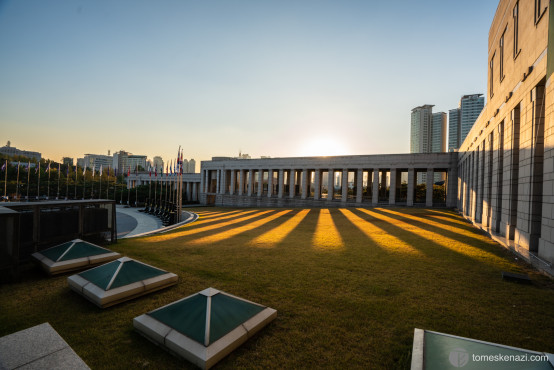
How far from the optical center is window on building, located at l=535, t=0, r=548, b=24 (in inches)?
484

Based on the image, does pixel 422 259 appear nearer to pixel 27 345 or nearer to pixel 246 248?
pixel 246 248

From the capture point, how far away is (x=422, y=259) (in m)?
12.0

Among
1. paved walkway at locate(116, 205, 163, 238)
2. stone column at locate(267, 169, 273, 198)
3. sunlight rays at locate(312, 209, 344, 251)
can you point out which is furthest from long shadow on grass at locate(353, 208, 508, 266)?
stone column at locate(267, 169, 273, 198)

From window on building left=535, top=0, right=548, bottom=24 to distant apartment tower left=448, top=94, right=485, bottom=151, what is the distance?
17129cm

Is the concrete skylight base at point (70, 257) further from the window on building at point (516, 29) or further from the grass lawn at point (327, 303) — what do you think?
the window on building at point (516, 29)

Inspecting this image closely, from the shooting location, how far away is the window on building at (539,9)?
12.3m

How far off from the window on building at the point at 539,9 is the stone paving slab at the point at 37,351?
2205cm

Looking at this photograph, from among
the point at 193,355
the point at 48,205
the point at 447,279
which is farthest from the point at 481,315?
the point at 48,205

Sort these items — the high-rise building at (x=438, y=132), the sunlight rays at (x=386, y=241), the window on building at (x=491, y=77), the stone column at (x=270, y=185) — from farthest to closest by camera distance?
the high-rise building at (x=438, y=132) < the stone column at (x=270, y=185) < the window on building at (x=491, y=77) < the sunlight rays at (x=386, y=241)

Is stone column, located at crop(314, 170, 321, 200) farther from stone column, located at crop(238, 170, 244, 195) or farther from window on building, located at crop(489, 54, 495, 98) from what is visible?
window on building, located at crop(489, 54, 495, 98)

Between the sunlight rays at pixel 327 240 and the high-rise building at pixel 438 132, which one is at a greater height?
the high-rise building at pixel 438 132

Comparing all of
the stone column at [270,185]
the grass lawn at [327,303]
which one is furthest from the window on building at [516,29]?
the stone column at [270,185]

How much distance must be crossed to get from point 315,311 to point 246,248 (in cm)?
769

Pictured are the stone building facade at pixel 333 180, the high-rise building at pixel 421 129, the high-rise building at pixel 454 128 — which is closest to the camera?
the stone building facade at pixel 333 180
